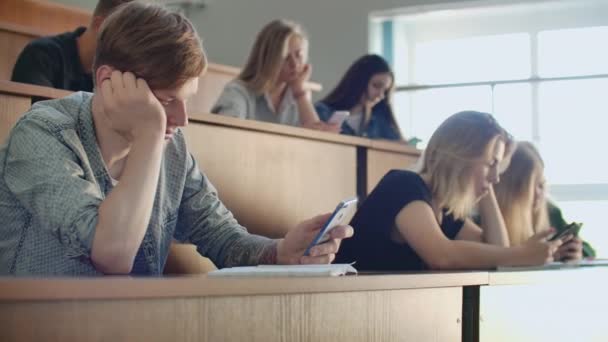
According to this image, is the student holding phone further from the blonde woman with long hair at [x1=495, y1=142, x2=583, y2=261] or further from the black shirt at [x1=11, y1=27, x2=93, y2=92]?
the black shirt at [x1=11, y1=27, x2=93, y2=92]

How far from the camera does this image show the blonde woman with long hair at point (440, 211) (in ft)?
7.89

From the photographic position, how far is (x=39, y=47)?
9.89ft

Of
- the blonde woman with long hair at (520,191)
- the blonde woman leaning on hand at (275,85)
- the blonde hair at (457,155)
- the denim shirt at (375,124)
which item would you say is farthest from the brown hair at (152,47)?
the denim shirt at (375,124)

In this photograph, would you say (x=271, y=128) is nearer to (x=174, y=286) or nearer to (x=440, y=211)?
(x=440, y=211)

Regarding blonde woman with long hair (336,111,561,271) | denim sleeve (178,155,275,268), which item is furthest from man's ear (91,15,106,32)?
denim sleeve (178,155,275,268)

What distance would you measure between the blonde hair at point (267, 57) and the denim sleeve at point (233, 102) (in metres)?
0.09

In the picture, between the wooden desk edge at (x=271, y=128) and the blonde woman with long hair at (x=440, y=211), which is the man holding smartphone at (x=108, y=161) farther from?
the wooden desk edge at (x=271, y=128)

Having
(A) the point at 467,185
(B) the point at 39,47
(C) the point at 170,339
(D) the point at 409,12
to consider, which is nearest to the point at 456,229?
(A) the point at 467,185

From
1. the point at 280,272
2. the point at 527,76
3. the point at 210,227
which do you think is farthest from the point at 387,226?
the point at 527,76

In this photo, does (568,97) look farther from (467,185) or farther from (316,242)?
(316,242)

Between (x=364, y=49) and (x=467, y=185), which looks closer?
(x=467, y=185)

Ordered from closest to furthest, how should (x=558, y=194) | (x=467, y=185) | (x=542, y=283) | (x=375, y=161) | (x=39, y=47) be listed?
(x=542, y=283) → (x=467, y=185) → (x=39, y=47) → (x=375, y=161) → (x=558, y=194)

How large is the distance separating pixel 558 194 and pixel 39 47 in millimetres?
3496

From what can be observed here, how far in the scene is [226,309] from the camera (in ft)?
3.75
